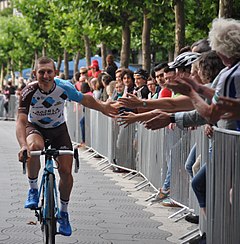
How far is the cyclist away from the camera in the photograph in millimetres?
9734

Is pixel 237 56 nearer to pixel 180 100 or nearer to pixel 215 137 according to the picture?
pixel 215 137

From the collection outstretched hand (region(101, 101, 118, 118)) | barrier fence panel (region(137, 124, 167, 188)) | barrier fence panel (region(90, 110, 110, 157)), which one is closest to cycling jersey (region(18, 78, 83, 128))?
outstretched hand (region(101, 101, 118, 118))

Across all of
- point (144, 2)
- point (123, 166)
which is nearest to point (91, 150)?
point (144, 2)

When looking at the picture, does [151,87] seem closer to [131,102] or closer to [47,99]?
[47,99]

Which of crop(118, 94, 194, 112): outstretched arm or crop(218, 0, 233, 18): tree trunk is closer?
crop(118, 94, 194, 112): outstretched arm

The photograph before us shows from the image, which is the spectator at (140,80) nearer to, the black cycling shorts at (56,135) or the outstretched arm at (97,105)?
the black cycling shorts at (56,135)

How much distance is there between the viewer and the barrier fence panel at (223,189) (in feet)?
23.9

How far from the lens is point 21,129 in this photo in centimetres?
956

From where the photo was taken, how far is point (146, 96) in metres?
16.8

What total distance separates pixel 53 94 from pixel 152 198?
438cm

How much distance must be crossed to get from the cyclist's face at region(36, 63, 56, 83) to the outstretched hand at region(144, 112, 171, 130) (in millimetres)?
1421

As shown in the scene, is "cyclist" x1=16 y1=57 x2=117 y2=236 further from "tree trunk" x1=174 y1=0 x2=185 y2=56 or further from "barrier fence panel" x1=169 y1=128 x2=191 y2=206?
"tree trunk" x1=174 y1=0 x2=185 y2=56

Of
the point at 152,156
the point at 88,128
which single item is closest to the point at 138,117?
the point at 152,156

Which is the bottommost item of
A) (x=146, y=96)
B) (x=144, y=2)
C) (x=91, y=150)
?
(x=91, y=150)
